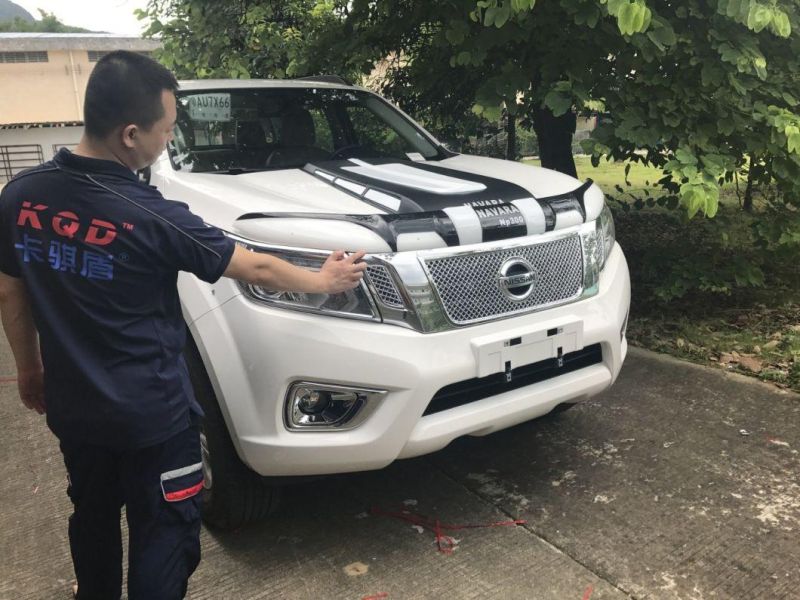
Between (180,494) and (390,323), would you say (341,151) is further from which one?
(180,494)

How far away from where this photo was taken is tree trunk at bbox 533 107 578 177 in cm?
650

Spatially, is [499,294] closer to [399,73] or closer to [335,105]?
[335,105]

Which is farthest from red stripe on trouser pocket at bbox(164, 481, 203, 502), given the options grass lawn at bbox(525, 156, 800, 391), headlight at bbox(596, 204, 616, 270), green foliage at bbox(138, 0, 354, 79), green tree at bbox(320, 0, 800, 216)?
green foliage at bbox(138, 0, 354, 79)

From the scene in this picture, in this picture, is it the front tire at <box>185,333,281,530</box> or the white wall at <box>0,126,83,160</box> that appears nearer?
the front tire at <box>185,333,281,530</box>

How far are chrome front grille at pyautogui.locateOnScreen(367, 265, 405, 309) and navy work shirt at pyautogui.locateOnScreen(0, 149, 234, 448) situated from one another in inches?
22.6

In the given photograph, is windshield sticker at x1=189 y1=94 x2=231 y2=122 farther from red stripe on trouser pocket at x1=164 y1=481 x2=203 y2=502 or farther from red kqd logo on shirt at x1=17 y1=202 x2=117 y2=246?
red stripe on trouser pocket at x1=164 y1=481 x2=203 y2=502

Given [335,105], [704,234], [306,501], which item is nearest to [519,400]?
[306,501]

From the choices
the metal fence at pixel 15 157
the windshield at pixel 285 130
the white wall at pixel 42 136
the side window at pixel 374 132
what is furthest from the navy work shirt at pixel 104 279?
the metal fence at pixel 15 157

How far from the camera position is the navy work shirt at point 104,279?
1667mm

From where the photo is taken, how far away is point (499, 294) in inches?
97.8

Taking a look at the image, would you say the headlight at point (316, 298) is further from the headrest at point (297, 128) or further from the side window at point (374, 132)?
the side window at point (374, 132)

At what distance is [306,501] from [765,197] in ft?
13.2

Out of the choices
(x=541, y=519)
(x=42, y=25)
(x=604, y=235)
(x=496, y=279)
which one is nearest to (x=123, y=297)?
(x=496, y=279)

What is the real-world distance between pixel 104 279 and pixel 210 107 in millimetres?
2215
